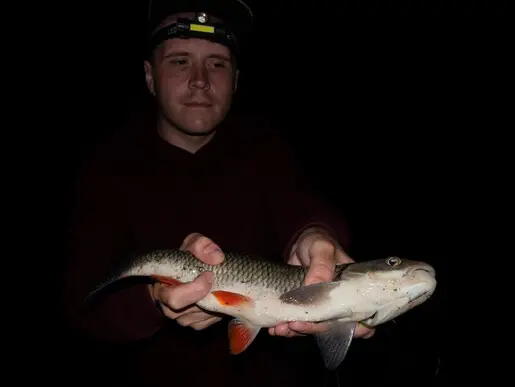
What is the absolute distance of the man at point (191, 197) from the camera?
80.3 inches

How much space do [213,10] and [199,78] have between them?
469 mm

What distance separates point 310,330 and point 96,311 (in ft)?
3.44

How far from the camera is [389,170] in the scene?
1287 cm

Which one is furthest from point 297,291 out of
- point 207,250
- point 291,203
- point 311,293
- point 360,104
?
point 360,104

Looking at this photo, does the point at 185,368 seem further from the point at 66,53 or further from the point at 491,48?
the point at 491,48

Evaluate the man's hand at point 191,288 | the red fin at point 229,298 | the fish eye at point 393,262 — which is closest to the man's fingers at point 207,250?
the man's hand at point 191,288

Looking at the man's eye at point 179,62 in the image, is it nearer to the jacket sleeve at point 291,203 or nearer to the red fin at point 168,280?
the jacket sleeve at point 291,203

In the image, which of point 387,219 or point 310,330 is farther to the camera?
point 387,219

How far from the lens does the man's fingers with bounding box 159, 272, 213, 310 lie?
1.61m

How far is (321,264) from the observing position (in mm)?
1625

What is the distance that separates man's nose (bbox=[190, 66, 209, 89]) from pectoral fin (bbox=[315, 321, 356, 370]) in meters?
1.50

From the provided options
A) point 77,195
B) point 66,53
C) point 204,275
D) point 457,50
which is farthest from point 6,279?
point 457,50

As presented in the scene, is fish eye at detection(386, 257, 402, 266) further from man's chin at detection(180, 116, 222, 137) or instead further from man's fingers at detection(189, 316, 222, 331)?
man's chin at detection(180, 116, 222, 137)

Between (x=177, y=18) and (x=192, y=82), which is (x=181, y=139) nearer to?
(x=192, y=82)
